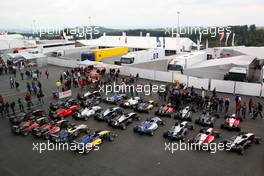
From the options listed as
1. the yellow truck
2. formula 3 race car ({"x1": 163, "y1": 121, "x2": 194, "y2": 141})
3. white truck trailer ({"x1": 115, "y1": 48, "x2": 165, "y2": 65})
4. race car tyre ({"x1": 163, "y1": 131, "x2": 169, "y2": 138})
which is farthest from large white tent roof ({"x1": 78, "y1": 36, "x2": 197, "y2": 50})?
race car tyre ({"x1": 163, "y1": 131, "x2": 169, "y2": 138})

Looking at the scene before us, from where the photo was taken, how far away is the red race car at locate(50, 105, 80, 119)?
18.2 meters

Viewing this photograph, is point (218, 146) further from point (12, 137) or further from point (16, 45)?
point (16, 45)

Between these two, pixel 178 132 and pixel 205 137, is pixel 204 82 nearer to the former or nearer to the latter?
pixel 178 132

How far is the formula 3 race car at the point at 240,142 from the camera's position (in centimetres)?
1298

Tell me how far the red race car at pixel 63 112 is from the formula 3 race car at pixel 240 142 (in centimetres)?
1158

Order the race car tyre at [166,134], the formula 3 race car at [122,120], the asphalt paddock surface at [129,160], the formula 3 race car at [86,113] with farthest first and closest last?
the formula 3 race car at [86,113] < the formula 3 race car at [122,120] < the race car tyre at [166,134] < the asphalt paddock surface at [129,160]

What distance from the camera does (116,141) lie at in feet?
48.3

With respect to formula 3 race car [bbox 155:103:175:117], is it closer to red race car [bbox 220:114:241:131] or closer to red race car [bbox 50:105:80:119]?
red race car [bbox 220:114:241:131]

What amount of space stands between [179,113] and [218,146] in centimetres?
454

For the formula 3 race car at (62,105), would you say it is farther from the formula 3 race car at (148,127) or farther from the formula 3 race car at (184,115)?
the formula 3 race car at (184,115)

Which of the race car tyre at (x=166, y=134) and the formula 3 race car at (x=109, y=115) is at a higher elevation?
the formula 3 race car at (x=109, y=115)

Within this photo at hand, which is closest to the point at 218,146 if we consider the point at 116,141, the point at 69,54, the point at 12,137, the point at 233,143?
the point at 233,143

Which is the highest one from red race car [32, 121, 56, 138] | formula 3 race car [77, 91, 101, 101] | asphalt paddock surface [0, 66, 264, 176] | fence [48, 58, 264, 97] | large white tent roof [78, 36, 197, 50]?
large white tent roof [78, 36, 197, 50]

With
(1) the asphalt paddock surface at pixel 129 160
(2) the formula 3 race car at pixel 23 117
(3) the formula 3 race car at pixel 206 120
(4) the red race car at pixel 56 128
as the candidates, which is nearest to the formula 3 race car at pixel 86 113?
(4) the red race car at pixel 56 128
